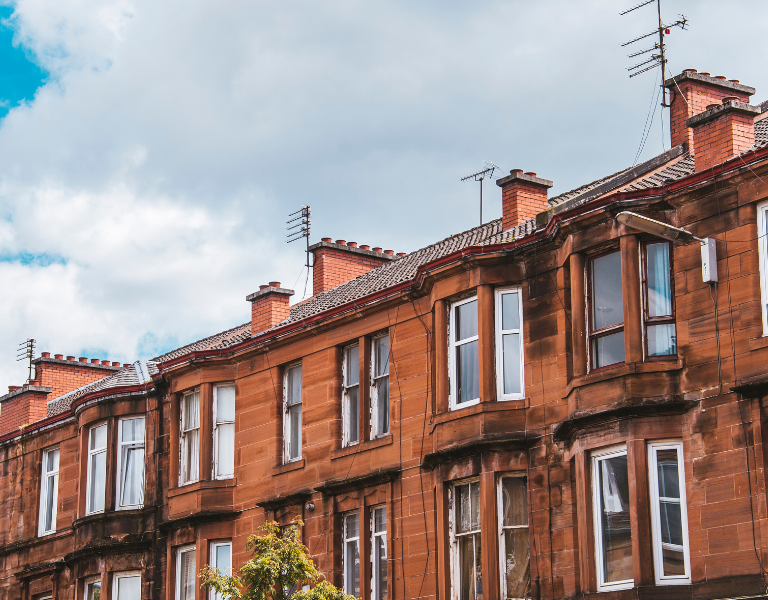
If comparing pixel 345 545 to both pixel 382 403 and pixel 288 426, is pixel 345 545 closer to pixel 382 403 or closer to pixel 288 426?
pixel 382 403

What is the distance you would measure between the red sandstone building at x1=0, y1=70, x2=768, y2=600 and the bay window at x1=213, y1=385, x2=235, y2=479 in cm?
5

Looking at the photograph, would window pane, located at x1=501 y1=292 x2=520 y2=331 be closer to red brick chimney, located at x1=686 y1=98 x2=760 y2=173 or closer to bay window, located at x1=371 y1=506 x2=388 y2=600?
red brick chimney, located at x1=686 y1=98 x2=760 y2=173

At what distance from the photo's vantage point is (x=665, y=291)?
23.3 meters

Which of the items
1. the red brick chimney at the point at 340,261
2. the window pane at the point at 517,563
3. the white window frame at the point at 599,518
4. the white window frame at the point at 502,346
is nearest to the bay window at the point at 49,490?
the red brick chimney at the point at 340,261

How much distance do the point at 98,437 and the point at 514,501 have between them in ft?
48.2

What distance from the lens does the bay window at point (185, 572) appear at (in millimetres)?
32344

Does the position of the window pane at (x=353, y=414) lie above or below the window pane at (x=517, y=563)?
above

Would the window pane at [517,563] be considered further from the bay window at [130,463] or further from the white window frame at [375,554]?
the bay window at [130,463]

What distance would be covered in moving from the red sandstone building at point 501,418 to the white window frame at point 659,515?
0.03m

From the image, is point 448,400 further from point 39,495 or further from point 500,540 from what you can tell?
point 39,495

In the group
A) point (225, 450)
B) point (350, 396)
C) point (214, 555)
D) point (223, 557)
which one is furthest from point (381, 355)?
point (214, 555)

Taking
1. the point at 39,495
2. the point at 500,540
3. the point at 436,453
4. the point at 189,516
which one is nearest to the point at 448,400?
the point at 436,453

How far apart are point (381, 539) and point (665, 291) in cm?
861

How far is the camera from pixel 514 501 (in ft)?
82.5
